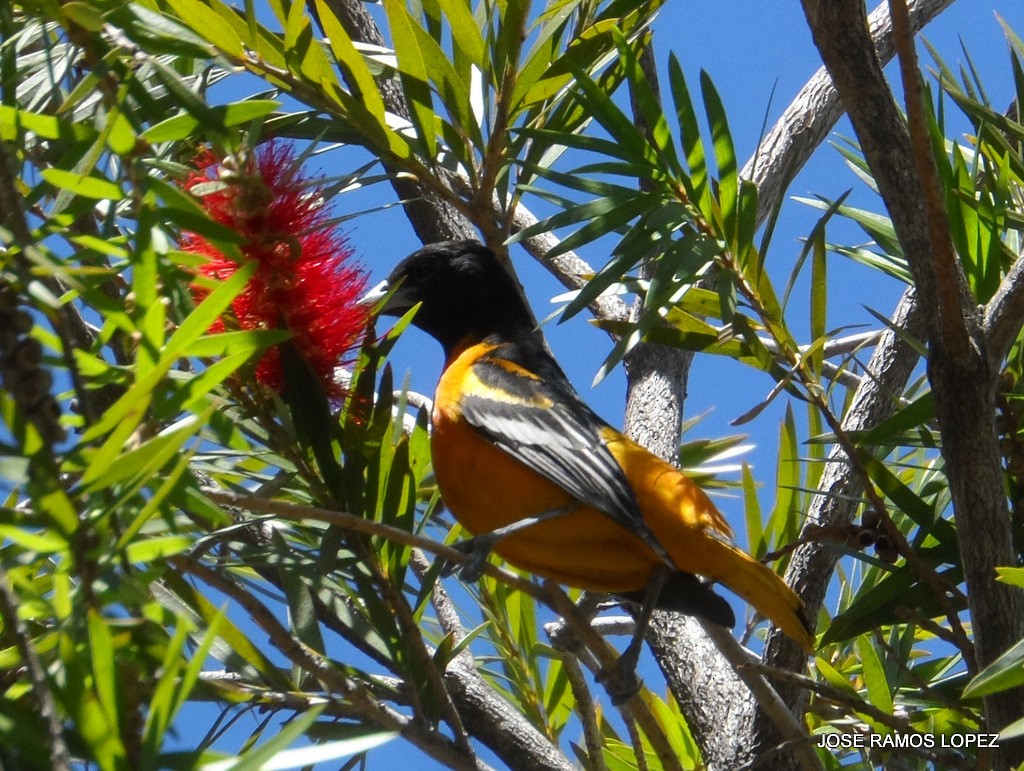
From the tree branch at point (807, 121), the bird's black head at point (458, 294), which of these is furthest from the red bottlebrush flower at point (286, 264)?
the tree branch at point (807, 121)

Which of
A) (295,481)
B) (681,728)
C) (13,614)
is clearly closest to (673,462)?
(681,728)

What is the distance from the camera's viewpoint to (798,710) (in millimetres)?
2381

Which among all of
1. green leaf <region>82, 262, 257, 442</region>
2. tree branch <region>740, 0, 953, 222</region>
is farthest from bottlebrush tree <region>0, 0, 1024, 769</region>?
tree branch <region>740, 0, 953, 222</region>

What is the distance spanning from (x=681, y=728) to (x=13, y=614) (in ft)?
7.32

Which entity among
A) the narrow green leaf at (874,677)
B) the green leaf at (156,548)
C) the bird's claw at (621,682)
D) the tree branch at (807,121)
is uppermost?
the tree branch at (807,121)

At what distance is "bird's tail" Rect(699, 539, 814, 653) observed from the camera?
2.20 meters

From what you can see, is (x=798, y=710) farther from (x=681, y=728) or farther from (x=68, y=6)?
(x=68, y=6)

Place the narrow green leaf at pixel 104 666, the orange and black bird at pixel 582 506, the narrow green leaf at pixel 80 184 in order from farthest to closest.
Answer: the orange and black bird at pixel 582 506 < the narrow green leaf at pixel 80 184 < the narrow green leaf at pixel 104 666

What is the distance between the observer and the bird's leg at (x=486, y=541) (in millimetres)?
2146

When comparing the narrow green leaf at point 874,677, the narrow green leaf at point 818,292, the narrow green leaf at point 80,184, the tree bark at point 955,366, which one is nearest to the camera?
the narrow green leaf at point 80,184

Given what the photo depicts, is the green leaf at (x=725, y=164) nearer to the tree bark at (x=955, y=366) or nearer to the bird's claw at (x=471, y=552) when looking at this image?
the tree bark at (x=955, y=366)

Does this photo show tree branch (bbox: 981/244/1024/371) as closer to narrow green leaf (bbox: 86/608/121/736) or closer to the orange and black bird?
the orange and black bird

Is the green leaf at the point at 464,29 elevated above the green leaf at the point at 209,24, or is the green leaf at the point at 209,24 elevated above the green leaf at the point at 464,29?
the green leaf at the point at 464,29

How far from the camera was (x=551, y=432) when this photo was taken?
8.43 feet
